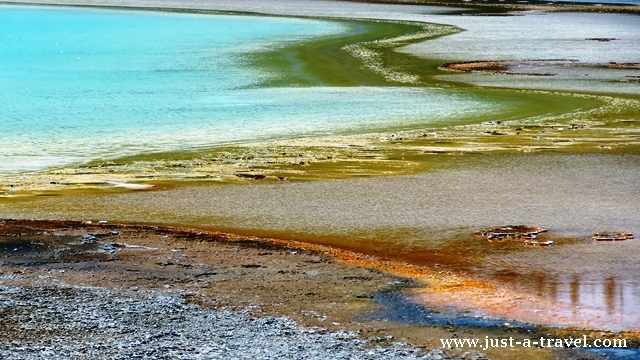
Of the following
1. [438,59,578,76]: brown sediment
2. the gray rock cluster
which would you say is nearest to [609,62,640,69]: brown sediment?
[438,59,578,76]: brown sediment

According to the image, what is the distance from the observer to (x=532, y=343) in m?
5.86

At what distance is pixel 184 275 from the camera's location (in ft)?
24.0

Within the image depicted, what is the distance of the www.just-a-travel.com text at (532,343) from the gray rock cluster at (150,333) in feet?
0.66

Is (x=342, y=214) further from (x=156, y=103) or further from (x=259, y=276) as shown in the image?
(x=156, y=103)

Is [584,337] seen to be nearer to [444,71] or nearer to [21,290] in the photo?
[21,290]

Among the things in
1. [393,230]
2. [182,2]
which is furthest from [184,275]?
[182,2]

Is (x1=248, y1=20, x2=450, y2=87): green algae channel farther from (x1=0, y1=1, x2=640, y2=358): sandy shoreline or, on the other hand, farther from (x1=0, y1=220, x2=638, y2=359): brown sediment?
(x1=0, y1=220, x2=638, y2=359): brown sediment

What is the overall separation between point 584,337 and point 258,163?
267 inches

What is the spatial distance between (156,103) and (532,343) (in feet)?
Result: 43.4

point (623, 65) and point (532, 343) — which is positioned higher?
point (532, 343)

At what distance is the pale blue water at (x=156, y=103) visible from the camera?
14445mm

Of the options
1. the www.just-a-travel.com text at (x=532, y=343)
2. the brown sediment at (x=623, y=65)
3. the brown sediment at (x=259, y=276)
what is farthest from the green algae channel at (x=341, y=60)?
the www.just-a-travel.com text at (x=532, y=343)

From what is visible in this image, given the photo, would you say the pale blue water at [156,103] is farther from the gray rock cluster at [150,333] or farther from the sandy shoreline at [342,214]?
the gray rock cluster at [150,333]

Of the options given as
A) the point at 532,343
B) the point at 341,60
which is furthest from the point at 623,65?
the point at 532,343
